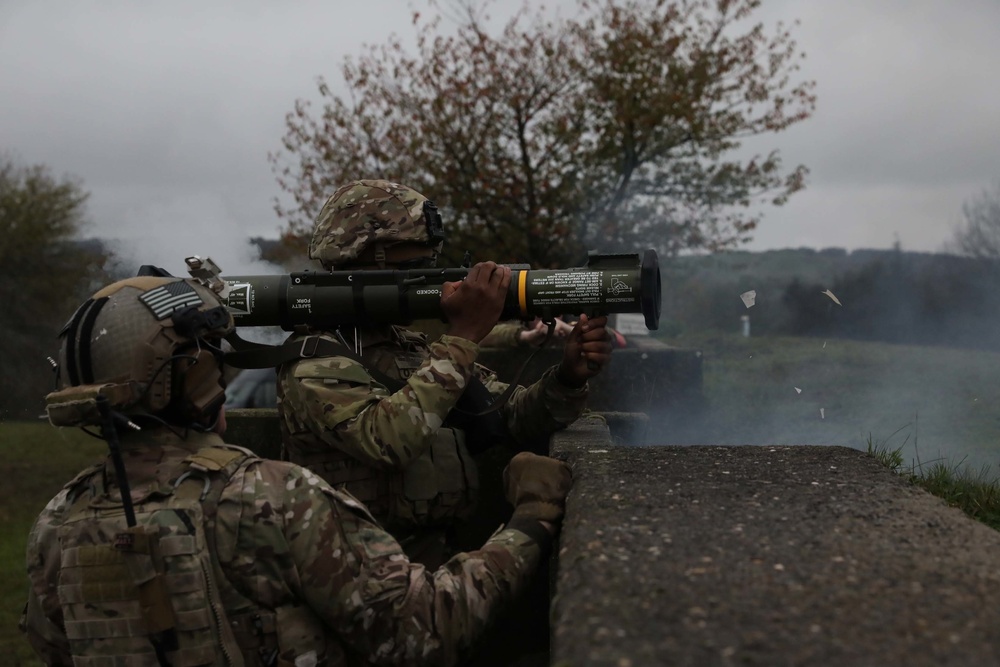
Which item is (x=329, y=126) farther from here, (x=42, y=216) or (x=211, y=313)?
(x=211, y=313)

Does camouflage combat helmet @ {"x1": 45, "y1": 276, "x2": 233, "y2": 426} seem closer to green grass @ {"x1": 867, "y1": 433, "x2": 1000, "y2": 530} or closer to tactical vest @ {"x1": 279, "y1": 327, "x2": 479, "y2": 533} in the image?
tactical vest @ {"x1": 279, "y1": 327, "x2": 479, "y2": 533}

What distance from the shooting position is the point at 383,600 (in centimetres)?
257

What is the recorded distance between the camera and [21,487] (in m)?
10.5

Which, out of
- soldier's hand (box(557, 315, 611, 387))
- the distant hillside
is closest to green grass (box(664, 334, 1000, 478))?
the distant hillside

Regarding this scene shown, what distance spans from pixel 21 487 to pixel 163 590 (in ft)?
29.4

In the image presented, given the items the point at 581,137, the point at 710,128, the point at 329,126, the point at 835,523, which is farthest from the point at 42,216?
the point at 835,523

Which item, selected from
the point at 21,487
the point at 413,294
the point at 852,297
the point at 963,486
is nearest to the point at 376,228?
the point at 413,294

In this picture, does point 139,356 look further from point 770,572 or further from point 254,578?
point 770,572

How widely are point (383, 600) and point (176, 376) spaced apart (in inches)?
28.3

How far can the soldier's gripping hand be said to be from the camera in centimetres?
338

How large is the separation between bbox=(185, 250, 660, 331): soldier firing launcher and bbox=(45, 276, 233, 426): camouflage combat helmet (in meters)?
0.72

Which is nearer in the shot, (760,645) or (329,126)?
(760,645)

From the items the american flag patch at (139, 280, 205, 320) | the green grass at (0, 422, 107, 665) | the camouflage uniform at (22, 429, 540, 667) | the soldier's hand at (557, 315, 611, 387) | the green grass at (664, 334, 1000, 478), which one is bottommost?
the green grass at (0, 422, 107, 665)

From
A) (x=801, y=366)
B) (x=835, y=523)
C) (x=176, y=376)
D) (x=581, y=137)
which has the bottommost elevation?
(x=801, y=366)
